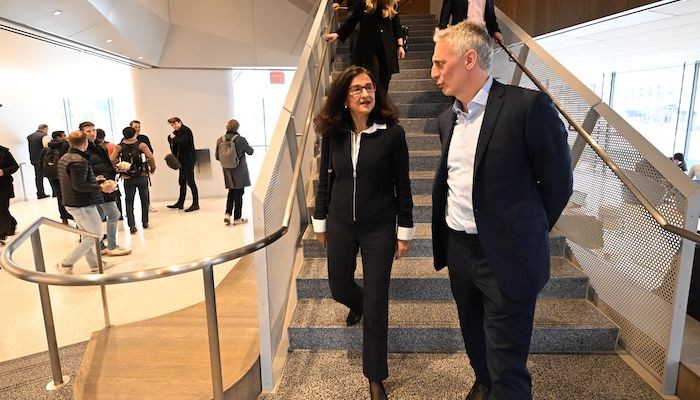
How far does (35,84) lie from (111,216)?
7.39 metres

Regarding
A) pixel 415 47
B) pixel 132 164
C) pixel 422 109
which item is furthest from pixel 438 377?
pixel 132 164

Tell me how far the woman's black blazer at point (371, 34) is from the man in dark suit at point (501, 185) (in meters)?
2.12

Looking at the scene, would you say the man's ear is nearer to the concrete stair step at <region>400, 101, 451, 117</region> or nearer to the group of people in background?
the concrete stair step at <region>400, 101, 451, 117</region>

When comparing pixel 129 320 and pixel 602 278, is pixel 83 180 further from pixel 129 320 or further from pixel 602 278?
pixel 602 278

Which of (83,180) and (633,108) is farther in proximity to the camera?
(633,108)

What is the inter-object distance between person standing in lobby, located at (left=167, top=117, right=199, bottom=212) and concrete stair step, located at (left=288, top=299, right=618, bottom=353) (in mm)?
5870

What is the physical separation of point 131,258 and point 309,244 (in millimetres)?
3494

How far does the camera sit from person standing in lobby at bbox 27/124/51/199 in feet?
30.2

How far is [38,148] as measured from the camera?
9.29 meters

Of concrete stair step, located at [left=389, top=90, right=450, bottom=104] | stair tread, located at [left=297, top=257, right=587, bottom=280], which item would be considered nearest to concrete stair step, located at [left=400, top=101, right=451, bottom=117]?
concrete stair step, located at [left=389, top=90, right=450, bottom=104]

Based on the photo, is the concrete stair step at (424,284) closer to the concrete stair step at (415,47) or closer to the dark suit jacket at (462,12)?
the dark suit jacket at (462,12)

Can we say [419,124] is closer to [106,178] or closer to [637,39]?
[637,39]

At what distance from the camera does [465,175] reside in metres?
1.60

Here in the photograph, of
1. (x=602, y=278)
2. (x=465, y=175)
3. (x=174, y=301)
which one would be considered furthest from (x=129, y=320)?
(x=602, y=278)
